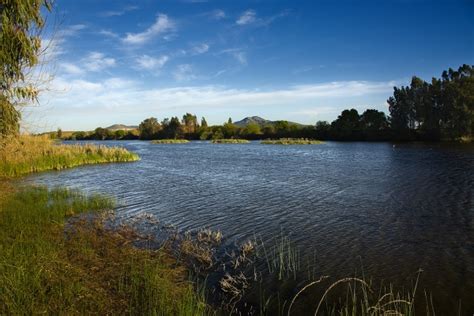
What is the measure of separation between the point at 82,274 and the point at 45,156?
1232 inches

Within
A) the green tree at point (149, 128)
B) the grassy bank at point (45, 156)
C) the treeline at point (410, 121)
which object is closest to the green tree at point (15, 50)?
the grassy bank at point (45, 156)

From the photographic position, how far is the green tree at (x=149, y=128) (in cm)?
16301

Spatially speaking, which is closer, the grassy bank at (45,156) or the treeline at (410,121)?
the grassy bank at (45,156)

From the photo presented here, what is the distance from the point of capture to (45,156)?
34594mm

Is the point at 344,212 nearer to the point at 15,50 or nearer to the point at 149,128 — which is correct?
the point at 15,50

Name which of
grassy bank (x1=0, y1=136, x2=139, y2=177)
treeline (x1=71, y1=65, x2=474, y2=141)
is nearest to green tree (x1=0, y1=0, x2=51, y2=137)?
grassy bank (x1=0, y1=136, x2=139, y2=177)

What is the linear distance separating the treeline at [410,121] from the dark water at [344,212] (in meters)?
57.0

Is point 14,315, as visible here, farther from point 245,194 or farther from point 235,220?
point 245,194

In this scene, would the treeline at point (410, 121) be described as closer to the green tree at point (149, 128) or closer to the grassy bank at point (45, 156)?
the green tree at point (149, 128)

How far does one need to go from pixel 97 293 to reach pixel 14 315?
1.57m

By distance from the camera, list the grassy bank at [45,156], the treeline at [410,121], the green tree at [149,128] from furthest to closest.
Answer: the green tree at [149,128]
the treeline at [410,121]
the grassy bank at [45,156]

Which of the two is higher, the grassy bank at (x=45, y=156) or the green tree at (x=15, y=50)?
the green tree at (x=15, y=50)

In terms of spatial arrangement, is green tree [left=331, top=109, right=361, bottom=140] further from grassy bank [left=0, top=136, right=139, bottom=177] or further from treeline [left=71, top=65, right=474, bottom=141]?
grassy bank [left=0, top=136, right=139, bottom=177]

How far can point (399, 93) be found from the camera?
325 ft
